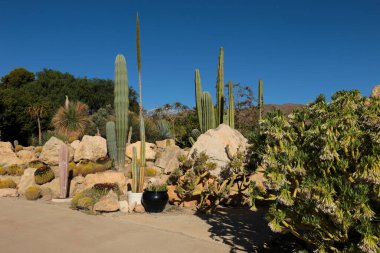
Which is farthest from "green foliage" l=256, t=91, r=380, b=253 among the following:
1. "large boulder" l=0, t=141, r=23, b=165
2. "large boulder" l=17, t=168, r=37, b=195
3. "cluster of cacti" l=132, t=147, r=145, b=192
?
"large boulder" l=0, t=141, r=23, b=165

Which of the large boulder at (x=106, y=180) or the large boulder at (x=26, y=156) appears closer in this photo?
the large boulder at (x=106, y=180)

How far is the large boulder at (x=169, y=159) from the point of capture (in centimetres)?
1172

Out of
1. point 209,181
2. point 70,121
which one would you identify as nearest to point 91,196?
point 209,181

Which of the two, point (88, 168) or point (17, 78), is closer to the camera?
point (88, 168)

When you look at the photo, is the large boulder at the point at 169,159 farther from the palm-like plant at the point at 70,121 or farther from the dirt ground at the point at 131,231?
the palm-like plant at the point at 70,121

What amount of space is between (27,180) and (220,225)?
25.3 feet

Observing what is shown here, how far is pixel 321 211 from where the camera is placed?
3.39m

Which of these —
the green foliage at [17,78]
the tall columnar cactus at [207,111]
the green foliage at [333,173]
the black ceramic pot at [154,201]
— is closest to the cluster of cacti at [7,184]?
the black ceramic pot at [154,201]

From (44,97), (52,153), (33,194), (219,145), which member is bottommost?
(33,194)

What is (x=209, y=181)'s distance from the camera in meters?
8.70

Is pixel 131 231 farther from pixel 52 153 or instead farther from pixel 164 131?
pixel 164 131

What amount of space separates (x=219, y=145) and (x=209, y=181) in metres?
1.04

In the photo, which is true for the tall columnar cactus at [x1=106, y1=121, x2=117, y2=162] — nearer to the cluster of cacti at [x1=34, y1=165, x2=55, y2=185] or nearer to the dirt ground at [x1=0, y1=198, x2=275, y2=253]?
the cluster of cacti at [x1=34, y1=165, x2=55, y2=185]

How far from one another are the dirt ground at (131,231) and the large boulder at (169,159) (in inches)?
136
